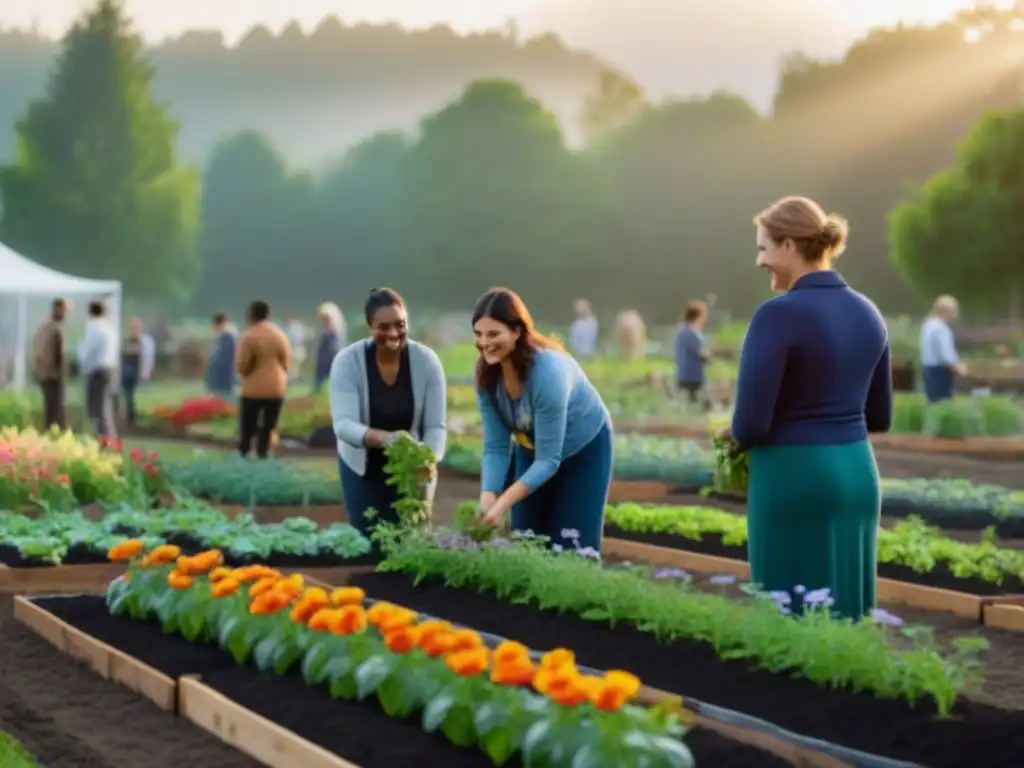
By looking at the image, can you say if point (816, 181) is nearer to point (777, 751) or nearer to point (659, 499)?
point (659, 499)

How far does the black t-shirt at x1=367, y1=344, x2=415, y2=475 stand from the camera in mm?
7676

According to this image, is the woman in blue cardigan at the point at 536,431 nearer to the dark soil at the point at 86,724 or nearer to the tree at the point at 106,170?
the dark soil at the point at 86,724

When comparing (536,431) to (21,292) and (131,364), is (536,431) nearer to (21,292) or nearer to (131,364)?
(21,292)

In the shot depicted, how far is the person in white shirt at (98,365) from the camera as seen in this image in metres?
17.3

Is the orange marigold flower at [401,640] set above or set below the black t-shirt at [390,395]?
below

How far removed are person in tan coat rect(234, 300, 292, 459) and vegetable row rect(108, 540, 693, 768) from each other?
6938 millimetres

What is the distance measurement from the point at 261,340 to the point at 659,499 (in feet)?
11.9

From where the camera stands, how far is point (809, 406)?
5188mm

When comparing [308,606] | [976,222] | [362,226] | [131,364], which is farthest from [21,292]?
[362,226]

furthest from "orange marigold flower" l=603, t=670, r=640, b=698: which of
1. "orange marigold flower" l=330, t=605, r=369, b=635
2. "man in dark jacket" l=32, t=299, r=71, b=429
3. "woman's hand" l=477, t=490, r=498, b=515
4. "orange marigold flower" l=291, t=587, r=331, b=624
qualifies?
"man in dark jacket" l=32, t=299, r=71, b=429

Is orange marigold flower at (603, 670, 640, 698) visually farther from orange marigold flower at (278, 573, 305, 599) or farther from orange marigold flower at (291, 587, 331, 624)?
orange marigold flower at (278, 573, 305, 599)

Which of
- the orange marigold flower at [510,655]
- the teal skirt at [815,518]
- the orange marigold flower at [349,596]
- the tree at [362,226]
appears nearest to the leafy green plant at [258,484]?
the orange marigold flower at [349,596]

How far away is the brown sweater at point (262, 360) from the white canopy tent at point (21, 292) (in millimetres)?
7018

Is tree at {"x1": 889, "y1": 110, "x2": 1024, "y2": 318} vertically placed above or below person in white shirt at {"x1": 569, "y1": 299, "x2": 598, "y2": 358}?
above
